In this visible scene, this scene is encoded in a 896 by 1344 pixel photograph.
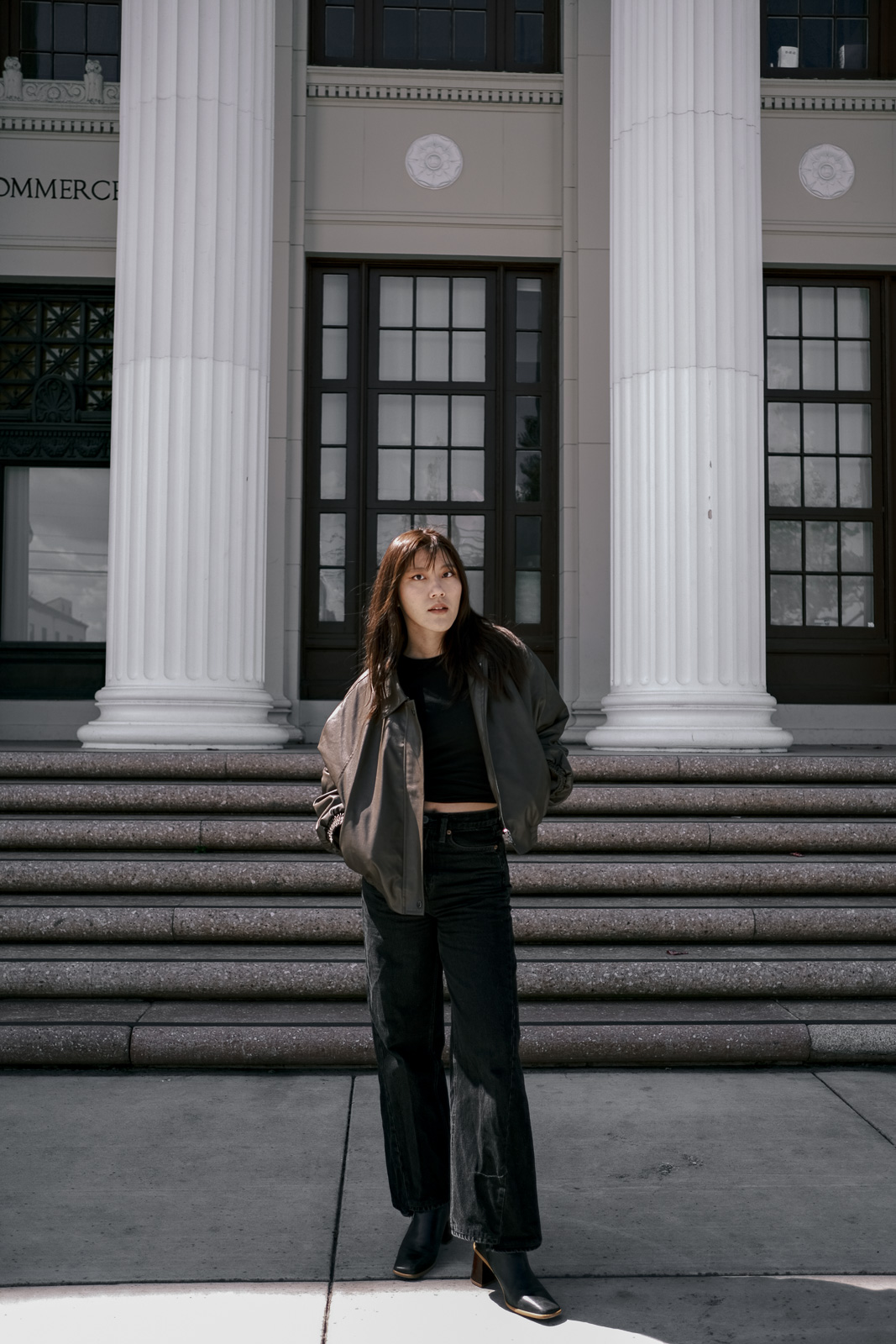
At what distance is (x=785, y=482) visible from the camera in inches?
439

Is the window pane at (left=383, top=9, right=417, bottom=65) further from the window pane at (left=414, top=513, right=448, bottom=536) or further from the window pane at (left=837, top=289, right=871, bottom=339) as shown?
the window pane at (left=837, top=289, right=871, bottom=339)

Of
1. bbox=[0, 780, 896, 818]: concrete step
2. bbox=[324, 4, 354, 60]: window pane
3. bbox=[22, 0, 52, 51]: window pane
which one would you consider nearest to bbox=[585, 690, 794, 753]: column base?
bbox=[0, 780, 896, 818]: concrete step

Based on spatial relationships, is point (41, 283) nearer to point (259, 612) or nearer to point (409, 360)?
point (409, 360)

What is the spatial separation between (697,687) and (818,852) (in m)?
1.84

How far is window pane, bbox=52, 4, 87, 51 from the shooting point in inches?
432

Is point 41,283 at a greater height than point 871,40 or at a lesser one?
lesser

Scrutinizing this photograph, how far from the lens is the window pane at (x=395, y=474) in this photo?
36.4 ft

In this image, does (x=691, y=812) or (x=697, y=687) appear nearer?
(x=691, y=812)

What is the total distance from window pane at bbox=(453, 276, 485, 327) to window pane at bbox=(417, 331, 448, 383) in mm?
220

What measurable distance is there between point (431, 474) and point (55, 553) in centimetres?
360

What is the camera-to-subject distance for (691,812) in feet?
23.6

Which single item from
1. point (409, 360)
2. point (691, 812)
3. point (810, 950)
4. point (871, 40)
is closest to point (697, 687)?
point (691, 812)

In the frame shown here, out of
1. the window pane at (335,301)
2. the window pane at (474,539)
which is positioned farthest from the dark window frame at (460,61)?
the window pane at (474,539)

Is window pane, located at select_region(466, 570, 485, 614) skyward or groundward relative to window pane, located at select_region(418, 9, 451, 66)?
groundward
